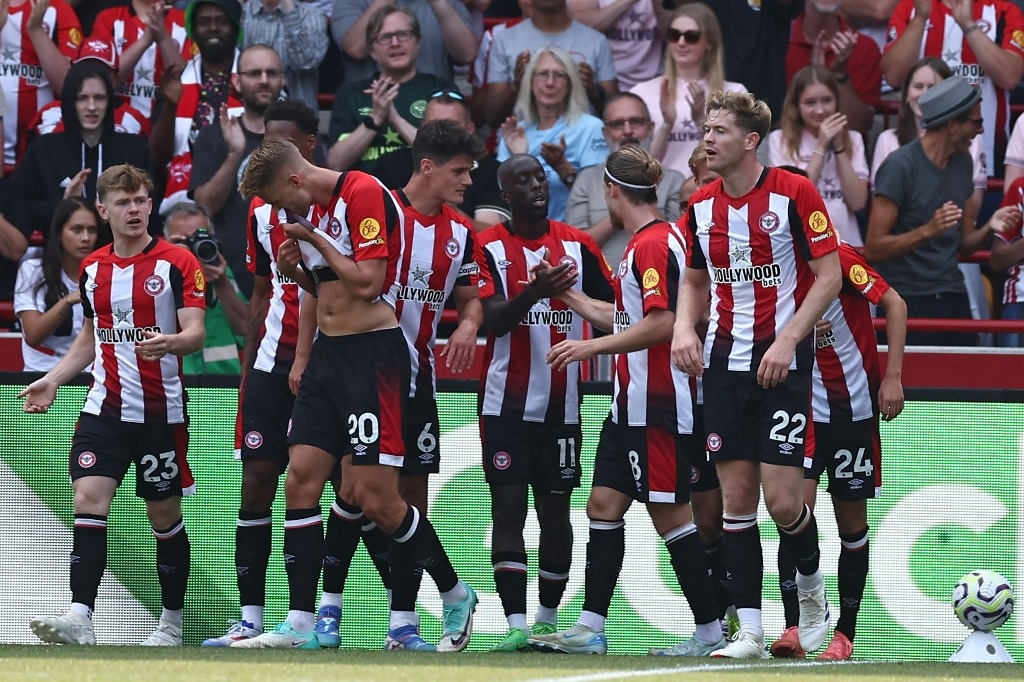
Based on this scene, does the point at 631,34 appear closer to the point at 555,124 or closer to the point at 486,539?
the point at 555,124

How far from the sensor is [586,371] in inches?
344

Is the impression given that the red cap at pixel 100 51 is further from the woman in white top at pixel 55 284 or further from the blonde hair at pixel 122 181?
the blonde hair at pixel 122 181

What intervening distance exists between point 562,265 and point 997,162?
5186 millimetres

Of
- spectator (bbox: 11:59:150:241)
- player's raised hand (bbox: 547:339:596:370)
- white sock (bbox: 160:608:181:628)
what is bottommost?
white sock (bbox: 160:608:181:628)

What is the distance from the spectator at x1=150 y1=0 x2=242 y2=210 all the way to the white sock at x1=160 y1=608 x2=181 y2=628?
3.35 m

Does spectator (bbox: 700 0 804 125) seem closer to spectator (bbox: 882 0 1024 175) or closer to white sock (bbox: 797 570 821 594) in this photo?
spectator (bbox: 882 0 1024 175)

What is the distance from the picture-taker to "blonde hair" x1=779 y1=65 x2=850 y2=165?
31.7ft

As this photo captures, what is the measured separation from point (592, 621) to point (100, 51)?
18.8 feet

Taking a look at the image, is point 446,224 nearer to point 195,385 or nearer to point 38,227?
point 195,385

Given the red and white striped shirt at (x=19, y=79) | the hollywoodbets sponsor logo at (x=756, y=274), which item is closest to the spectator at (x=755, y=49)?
the hollywoodbets sponsor logo at (x=756, y=274)

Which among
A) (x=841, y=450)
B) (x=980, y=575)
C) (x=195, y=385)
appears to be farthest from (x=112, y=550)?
(x=980, y=575)

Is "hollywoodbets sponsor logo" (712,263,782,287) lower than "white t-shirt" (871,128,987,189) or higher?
lower

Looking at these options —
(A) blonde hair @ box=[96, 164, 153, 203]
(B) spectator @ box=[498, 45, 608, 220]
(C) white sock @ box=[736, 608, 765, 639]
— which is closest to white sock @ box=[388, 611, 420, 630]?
(C) white sock @ box=[736, 608, 765, 639]

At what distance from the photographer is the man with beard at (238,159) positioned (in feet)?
31.2
